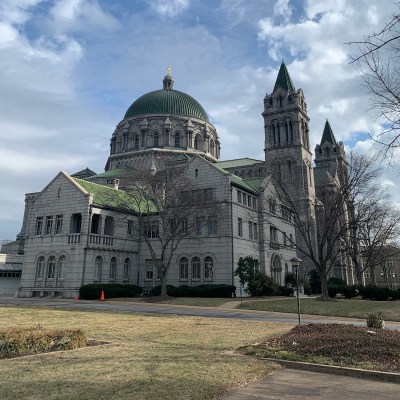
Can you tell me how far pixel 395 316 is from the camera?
2391 cm

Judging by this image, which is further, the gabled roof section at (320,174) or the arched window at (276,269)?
the gabled roof section at (320,174)

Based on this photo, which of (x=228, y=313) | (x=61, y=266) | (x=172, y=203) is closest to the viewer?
(x=228, y=313)

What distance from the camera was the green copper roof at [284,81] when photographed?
76938 millimetres

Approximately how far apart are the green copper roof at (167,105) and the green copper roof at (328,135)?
1522 inches

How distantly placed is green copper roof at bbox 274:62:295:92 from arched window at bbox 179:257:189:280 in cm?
4680

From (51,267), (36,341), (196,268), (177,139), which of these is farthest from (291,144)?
(36,341)

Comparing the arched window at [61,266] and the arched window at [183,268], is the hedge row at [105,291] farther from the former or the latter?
the arched window at [183,268]

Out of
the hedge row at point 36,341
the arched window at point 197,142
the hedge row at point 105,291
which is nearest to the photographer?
the hedge row at point 36,341

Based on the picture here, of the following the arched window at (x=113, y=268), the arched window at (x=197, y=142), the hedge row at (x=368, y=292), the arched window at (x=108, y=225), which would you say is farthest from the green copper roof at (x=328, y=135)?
the arched window at (x=113, y=268)

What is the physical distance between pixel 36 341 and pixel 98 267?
33.0m

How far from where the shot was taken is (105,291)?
3947 cm

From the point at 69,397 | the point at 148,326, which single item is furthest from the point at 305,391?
the point at 148,326

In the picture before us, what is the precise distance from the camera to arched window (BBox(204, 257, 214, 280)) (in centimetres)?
4275

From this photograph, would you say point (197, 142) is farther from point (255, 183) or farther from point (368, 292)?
point (368, 292)
